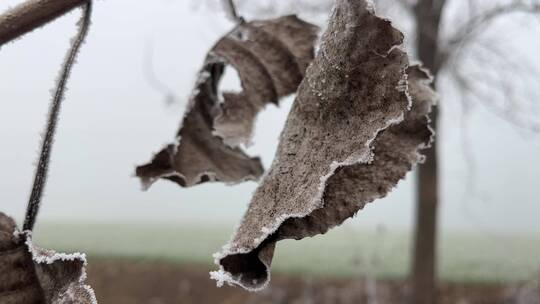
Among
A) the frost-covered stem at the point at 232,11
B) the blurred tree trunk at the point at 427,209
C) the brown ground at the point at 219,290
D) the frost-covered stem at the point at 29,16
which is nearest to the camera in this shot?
the frost-covered stem at the point at 29,16

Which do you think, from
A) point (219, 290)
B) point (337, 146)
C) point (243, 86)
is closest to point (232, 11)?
point (243, 86)

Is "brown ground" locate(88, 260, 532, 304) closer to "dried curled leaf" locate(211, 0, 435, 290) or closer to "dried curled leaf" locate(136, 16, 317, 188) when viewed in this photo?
"dried curled leaf" locate(136, 16, 317, 188)

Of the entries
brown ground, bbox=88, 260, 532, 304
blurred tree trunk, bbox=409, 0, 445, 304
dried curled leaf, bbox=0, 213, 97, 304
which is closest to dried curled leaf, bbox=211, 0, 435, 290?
dried curled leaf, bbox=0, 213, 97, 304

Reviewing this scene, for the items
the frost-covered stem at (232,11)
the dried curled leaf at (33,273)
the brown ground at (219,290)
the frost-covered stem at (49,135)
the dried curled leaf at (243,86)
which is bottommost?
the dried curled leaf at (33,273)

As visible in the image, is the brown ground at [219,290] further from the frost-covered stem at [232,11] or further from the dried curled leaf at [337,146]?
the dried curled leaf at [337,146]

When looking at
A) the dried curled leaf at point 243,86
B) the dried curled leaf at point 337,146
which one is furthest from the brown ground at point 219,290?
the dried curled leaf at point 337,146

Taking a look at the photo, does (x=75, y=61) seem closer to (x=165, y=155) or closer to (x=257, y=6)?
(x=165, y=155)

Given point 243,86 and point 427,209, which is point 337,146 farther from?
point 427,209
